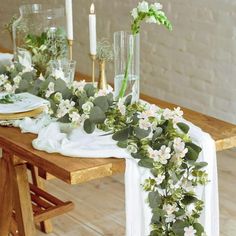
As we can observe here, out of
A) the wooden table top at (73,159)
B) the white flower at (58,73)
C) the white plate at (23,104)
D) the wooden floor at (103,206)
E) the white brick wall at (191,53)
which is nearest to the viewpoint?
the wooden table top at (73,159)

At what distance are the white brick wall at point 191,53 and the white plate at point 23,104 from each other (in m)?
1.90

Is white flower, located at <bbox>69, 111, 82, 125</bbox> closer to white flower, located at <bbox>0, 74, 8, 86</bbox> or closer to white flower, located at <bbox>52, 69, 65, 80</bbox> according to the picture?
white flower, located at <bbox>52, 69, 65, 80</bbox>

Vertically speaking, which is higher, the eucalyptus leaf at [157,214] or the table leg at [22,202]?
the eucalyptus leaf at [157,214]

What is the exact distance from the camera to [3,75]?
8.25 feet

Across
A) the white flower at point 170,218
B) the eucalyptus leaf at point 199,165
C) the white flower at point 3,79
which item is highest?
the white flower at point 3,79

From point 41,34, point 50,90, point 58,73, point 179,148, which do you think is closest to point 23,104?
point 50,90

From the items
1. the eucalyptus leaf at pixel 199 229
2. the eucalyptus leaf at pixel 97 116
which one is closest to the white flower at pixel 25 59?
the eucalyptus leaf at pixel 97 116

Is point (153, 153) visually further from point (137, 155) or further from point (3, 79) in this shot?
point (3, 79)

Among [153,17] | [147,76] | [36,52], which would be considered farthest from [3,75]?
[147,76]

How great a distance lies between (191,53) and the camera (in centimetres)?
420

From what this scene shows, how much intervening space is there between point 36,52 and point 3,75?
0.58ft

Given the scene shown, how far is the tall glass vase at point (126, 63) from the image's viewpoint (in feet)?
7.23

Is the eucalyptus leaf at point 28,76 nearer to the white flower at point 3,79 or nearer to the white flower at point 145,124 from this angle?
the white flower at point 3,79

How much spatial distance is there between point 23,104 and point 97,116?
37 centimetres
